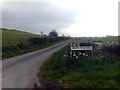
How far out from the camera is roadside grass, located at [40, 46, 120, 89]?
13.8 meters

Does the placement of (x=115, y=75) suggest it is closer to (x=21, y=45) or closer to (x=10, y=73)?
(x=10, y=73)

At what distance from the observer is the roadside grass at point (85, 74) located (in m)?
13.8

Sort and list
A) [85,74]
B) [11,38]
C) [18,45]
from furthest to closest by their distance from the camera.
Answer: [11,38] → [18,45] → [85,74]

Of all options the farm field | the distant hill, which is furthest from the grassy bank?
the farm field

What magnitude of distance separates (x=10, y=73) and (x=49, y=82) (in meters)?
3.31

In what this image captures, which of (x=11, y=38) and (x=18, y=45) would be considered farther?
(x=11, y=38)

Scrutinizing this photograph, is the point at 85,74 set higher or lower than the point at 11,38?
lower

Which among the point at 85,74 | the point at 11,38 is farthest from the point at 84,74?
the point at 11,38

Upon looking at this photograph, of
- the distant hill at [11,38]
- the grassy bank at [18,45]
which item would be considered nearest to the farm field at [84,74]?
the grassy bank at [18,45]

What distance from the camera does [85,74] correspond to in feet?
51.8

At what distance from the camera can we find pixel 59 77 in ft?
50.7

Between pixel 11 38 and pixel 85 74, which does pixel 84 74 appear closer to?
pixel 85 74

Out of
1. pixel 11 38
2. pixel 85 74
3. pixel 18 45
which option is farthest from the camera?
pixel 11 38

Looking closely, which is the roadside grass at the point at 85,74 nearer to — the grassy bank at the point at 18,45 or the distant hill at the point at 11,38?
the grassy bank at the point at 18,45
